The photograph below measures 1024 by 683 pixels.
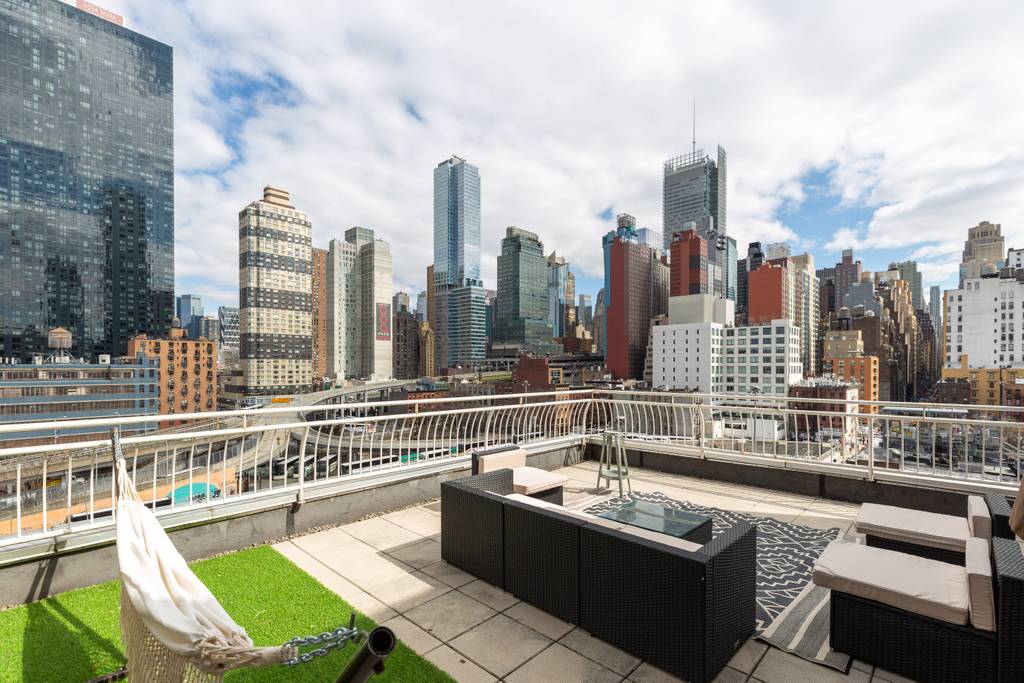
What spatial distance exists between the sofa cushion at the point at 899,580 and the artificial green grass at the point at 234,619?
2429mm

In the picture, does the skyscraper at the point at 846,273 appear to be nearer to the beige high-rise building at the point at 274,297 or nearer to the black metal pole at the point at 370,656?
the beige high-rise building at the point at 274,297

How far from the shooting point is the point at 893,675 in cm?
250

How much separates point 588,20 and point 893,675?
31.8ft

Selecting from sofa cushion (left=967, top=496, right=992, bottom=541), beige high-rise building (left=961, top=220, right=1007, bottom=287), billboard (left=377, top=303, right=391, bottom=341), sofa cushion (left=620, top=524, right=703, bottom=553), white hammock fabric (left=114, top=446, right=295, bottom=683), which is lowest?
sofa cushion (left=967, top=496, right=992, bottom=541)

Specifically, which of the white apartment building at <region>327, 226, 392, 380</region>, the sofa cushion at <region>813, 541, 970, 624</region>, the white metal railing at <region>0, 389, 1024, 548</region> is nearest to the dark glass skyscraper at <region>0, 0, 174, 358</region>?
the white apartment building at <region>327, 226, 392, 380</region>

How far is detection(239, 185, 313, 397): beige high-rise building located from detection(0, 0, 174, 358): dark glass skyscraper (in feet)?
49.9

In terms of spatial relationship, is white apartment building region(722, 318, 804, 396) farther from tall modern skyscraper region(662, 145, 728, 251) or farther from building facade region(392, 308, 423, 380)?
tall modern skyscraper region(662, 145, 728, 251)

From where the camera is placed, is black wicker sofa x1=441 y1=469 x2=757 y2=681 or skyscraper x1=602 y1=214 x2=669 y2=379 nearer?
black wicker sofa x1=441 y1=469 x2=757 y2=681

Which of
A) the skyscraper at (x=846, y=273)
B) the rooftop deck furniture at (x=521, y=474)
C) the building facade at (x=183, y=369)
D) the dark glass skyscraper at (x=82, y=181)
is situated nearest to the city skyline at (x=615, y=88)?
the rooftop deck furniture at (x=521, y=474)

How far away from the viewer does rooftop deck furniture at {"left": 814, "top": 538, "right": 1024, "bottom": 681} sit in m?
Answer: 2.17

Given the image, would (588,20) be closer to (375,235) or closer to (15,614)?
(15,614)

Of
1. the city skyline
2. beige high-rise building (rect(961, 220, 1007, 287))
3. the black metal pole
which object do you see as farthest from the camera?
beige high-rise building (rect(961, 220, 1007, 287))

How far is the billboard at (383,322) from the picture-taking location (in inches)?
5404

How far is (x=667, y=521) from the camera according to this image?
388cm
